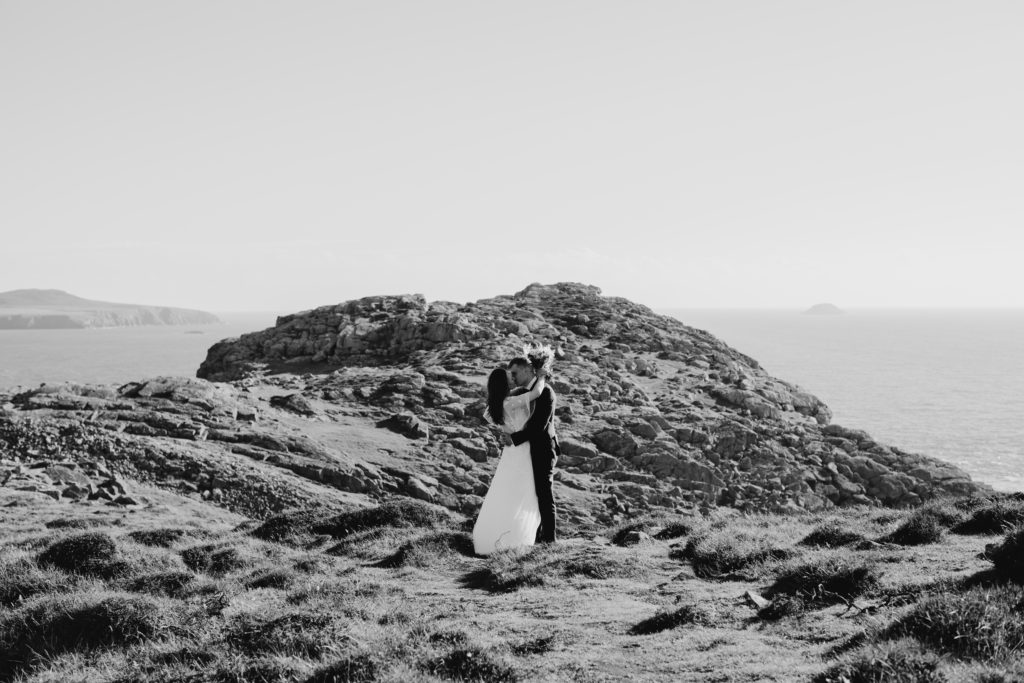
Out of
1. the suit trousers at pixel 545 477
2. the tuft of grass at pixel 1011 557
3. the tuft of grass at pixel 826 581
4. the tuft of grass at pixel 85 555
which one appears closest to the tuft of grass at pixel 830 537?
the tuft of grass at pixel 826 581

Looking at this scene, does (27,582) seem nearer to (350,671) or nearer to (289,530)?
(289,530)

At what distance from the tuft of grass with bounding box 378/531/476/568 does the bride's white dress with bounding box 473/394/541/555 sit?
0.41 metres

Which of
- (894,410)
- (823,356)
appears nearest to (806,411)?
(894,410)

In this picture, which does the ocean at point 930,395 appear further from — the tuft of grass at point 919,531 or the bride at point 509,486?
the bride at point 509,486

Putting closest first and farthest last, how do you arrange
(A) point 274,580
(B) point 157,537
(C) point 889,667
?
(C) point 889,667
(A) point 274,580
(B) point 157,537

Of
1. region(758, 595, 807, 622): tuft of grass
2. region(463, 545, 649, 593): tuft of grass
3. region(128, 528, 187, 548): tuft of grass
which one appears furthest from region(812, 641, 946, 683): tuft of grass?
region(128, 528, 187, 548): tuft of grass

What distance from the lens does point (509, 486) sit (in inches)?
476

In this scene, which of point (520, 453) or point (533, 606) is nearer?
point (533, 606)

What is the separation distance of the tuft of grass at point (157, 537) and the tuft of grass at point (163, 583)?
3148mm

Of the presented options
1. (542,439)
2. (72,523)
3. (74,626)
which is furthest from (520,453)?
(72,523)

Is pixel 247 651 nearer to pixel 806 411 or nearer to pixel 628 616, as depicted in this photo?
pixel 628 616

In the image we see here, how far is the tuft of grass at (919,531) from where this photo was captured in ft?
35.7

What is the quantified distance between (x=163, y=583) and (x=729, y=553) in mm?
7678

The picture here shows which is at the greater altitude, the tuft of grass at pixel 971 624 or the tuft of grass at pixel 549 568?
the tuft of grass at pixel 971 624
